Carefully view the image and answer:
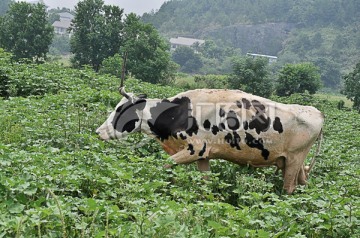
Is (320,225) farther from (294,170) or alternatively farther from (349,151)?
(349,151)

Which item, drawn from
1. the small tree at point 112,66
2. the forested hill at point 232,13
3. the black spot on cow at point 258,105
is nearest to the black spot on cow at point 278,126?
the black spot on cow at point 258,105

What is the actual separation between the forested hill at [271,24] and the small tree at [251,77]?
5298 centimetres

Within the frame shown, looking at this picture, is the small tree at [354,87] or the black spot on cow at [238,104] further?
the small tree at [354,87]

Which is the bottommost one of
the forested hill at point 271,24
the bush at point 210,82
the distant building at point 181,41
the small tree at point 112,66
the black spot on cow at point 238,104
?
the bush at point 210,82

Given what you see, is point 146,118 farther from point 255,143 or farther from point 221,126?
point 255,143

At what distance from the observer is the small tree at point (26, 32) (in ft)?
141

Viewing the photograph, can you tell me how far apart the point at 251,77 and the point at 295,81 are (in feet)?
12.5

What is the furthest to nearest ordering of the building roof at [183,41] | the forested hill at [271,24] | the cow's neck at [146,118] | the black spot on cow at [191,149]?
the building roof at [183,41] < the forested hill at [271,24] < the cow's neck at [146,118] < the black spot on cow at [191,149]

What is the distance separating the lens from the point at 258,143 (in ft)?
27.9

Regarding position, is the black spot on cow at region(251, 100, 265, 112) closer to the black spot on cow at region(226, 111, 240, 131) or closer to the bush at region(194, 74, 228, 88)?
the black spot on cow at region(226, 111, 240, 131)

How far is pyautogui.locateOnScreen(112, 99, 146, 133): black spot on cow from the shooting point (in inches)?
351

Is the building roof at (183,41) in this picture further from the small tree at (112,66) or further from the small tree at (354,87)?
the small tree at (112,66)

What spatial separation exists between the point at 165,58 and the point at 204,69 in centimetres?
4883

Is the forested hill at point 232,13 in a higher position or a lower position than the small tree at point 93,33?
higher
